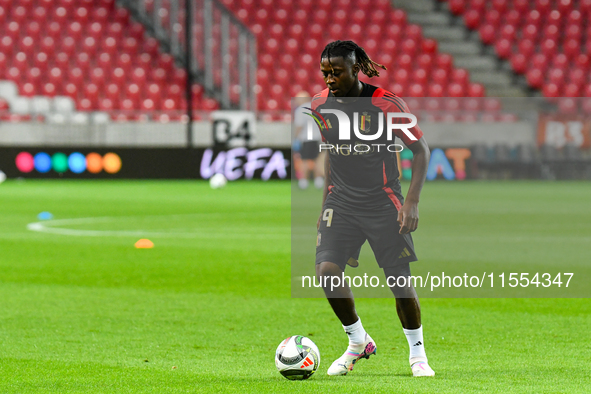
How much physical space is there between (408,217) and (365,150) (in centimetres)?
37

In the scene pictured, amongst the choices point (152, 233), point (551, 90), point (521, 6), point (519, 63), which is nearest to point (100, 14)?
point (519, 63)

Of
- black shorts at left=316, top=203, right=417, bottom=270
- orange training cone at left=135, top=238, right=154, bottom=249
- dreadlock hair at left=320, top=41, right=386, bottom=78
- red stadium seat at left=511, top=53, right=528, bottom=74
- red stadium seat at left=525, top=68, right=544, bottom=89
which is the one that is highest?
dreadlock hair at left=320, top=41, right=386, bottom=78

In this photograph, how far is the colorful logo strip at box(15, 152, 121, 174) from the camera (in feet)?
77.9

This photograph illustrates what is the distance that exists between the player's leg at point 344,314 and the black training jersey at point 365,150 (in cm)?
33

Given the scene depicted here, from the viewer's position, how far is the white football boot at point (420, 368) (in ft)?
14.3

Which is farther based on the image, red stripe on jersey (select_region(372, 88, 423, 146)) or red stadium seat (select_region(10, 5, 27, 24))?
red stadium seat (select_region(10, 5, 27, 24))

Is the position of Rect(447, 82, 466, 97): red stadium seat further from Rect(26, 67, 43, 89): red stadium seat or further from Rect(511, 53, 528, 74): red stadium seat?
Rect(26, 67, 43, 89): red stadium seat

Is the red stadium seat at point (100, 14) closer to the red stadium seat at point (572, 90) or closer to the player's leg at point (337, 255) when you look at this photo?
the red stadium seat at point (572, 90)

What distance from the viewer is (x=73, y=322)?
19.8 feet

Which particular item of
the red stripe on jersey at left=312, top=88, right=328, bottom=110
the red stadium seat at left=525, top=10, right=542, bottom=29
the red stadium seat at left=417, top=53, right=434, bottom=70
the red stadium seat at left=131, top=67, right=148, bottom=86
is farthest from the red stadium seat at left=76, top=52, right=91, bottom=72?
the red stripe on jersey at left=312, top=88, right=328, bottom=110

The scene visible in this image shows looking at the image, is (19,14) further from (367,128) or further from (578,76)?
(367,128)

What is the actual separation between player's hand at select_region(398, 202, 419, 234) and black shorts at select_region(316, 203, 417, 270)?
0.18 ft

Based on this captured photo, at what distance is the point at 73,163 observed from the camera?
2380cm

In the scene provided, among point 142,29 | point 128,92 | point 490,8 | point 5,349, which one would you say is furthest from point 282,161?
point 5,349
